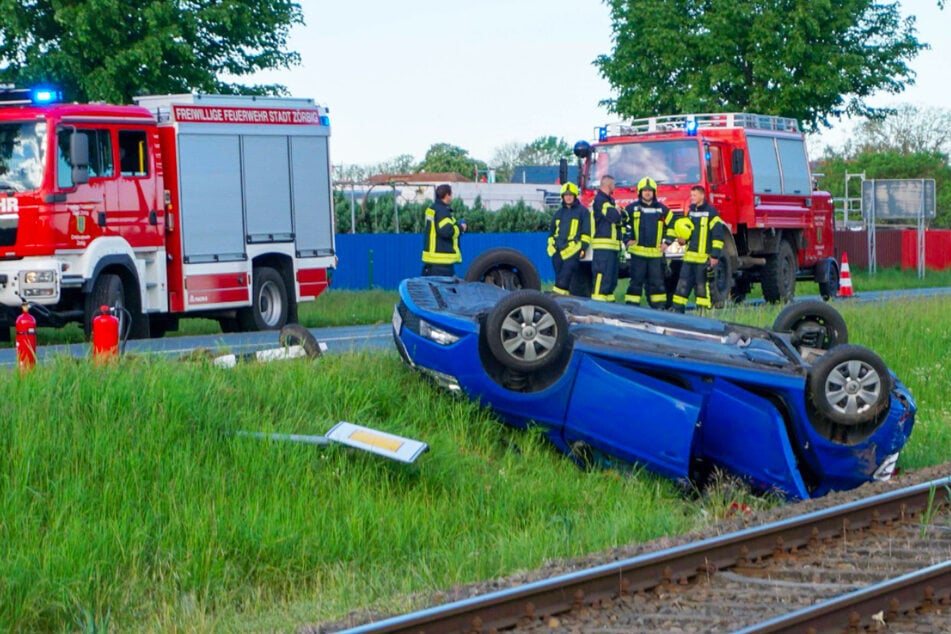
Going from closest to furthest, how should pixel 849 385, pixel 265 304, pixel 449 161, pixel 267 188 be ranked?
pixel 849 385
pixel 267 188
pixel 265 304
pixel 449 161

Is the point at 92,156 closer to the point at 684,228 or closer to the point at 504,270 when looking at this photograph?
the point at 504,270

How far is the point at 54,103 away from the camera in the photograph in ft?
51.0

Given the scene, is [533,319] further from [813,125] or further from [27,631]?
[813,125]

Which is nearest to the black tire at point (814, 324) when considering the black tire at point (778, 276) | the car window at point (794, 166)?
the black tire at point (778, 276)

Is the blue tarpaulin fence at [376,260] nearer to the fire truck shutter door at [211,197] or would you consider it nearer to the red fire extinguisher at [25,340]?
the fire truck shutter door at [211,197]

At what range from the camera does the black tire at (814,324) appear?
11.0 m

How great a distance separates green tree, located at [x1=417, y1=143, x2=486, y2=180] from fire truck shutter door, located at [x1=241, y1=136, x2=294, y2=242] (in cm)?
8449

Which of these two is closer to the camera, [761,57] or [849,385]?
[849,385]

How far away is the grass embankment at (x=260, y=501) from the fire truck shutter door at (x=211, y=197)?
7.76 m

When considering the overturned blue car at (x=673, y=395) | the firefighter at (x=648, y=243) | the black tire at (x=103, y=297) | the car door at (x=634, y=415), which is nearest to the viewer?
the car door at (x=634, y=415)

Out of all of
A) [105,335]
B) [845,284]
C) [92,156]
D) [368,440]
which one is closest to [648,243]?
[92,156]

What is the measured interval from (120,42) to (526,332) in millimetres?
17686

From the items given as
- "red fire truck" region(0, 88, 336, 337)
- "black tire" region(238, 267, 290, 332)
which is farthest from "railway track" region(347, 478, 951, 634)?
"black tire" region(238, 267, 290, 332)

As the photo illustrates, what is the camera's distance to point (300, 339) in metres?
11.4
